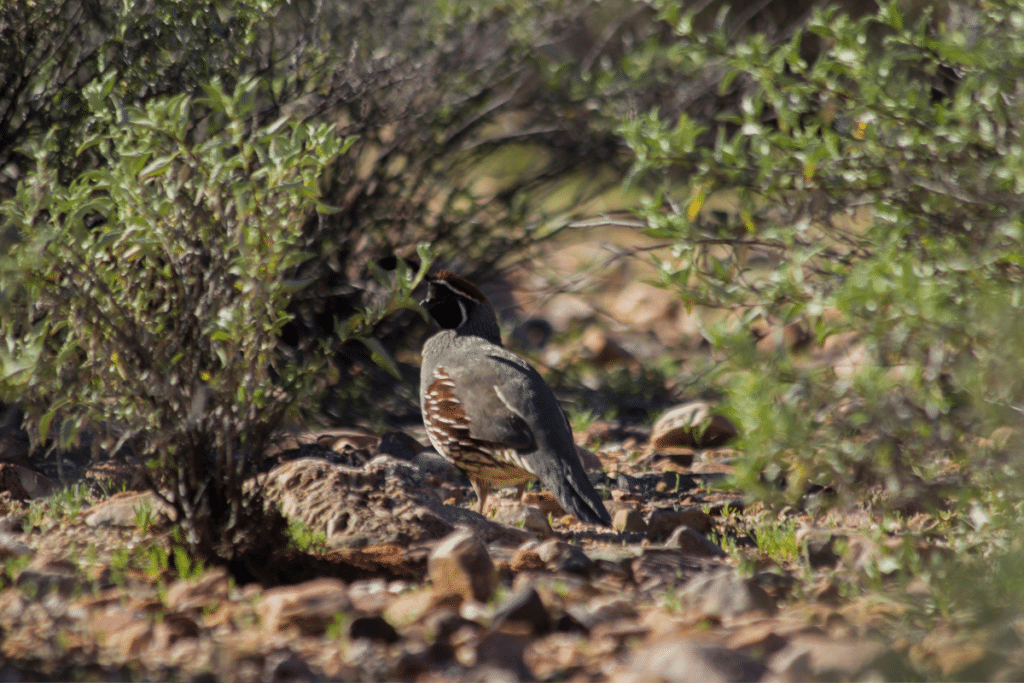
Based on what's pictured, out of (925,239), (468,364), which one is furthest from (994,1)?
(468,364)

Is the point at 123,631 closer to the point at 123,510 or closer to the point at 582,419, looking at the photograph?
the point at 123,510

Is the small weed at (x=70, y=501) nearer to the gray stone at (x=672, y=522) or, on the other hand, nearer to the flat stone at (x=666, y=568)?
the flat stone at (x=666, y=568)

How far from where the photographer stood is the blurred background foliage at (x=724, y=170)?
110 inches

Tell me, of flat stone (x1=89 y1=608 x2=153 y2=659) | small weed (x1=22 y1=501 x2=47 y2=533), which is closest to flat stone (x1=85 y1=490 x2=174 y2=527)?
small weed (x1=22 y1=501 x2=47 y2=533)

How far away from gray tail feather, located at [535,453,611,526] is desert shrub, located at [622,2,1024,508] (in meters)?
0.78

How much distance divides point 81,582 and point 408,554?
41.0 inches

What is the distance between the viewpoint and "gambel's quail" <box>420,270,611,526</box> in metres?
4.23

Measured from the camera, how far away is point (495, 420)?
4.54 m

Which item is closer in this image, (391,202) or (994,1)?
(994,1)

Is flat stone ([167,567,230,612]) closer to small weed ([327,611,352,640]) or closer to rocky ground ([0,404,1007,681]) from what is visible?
rocky ground ([0,404,1007,681])

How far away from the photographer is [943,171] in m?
3.86

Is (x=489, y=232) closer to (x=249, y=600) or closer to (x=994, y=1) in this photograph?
(x=994, y=1)

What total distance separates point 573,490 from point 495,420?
0.56 meters

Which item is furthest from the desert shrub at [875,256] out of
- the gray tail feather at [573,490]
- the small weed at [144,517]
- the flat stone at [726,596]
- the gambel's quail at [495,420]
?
the small weed at [144,517]
